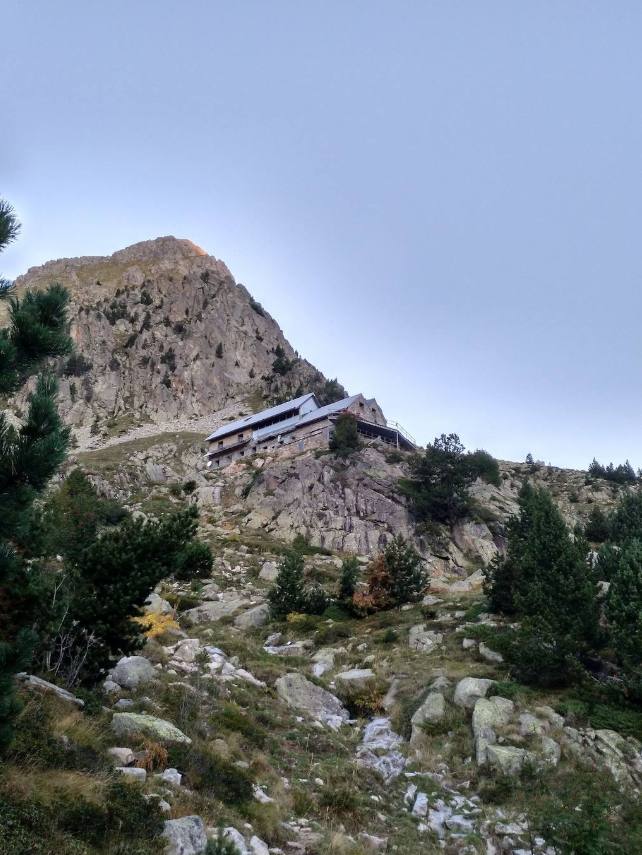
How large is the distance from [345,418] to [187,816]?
5899 centimetres

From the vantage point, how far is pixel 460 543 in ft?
170

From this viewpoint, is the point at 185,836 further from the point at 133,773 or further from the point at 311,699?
the point at 311,699

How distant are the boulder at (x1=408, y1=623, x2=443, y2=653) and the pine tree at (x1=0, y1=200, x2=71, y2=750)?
57.6ft

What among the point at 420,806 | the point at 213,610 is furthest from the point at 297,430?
the point at 420,806

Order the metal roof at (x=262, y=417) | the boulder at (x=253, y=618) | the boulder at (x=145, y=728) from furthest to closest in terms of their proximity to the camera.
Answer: the metal roof at (x=262, y=417) → the boulder at (x=253, y=618) → the boulder at (x=145, y=728)

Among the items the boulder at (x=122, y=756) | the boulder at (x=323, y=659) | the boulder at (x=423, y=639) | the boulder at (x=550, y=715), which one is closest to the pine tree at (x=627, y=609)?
the boulder at (x=550, y=715)

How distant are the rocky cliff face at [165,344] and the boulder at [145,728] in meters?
85.5

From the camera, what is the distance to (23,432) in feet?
26.1

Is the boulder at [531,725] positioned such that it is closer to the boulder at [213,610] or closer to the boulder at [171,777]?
the boulder at [171,777]

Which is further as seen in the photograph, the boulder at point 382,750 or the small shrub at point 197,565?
the small shrub at point 197,565

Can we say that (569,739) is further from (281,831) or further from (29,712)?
(29,712)

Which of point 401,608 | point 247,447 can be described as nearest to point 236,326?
point 247,447

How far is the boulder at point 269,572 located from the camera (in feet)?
123

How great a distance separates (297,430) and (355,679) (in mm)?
54329
